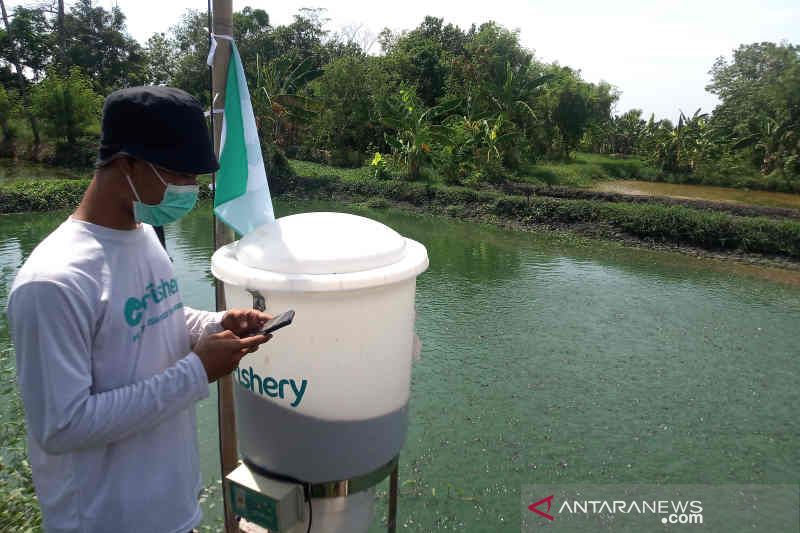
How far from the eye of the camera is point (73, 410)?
36.9 inches

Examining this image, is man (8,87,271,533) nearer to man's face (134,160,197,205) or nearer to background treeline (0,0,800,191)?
man's face (134,160,197,205)

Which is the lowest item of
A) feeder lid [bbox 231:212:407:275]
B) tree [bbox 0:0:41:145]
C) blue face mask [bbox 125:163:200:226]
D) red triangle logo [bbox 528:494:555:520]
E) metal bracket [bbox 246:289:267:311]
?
red triangle logo [bbox 528:494:555:520]

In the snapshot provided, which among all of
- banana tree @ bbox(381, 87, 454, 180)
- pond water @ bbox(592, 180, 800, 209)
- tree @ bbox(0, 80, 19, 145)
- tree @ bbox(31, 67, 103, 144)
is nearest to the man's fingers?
Result: banana tree @ bbox(381, 87, 454, 180)

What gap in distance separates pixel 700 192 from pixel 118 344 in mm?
17690

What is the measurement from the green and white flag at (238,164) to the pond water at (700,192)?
14837 millimetres

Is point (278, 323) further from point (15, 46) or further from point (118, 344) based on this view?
point (15, 46)

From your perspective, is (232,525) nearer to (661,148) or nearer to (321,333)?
(321,333)

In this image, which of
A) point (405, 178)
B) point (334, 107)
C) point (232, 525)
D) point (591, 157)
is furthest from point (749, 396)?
point (591, 157)

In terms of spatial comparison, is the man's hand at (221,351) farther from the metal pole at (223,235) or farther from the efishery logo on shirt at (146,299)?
the metal pole at (223,235)

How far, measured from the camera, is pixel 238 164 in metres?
1.73

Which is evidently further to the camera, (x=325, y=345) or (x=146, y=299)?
(x=325, y=345)

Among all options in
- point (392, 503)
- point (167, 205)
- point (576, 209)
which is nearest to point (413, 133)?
point (576, 209)

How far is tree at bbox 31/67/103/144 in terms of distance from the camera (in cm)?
1502

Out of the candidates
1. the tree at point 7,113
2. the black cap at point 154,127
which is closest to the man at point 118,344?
the black cap at point 154,127
